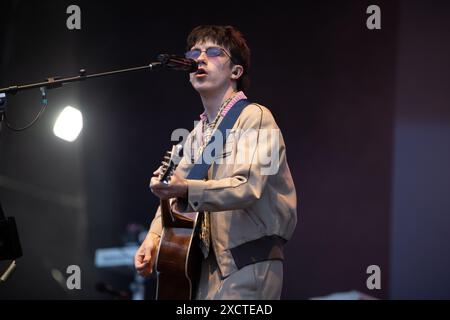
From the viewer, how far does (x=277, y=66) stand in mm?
5000

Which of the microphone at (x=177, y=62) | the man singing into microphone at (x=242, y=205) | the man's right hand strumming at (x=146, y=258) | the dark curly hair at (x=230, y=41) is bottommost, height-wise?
the man's right hand strumming at (x=146, y=258)

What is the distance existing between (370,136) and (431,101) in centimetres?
53

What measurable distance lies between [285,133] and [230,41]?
2102mm

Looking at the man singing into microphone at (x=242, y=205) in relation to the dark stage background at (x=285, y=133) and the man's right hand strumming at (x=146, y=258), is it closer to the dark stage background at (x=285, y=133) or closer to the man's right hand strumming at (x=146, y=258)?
the man's right hand strumming at (x=146, y=258)

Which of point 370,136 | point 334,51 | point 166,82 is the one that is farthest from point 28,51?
point 370,136

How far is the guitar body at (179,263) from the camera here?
265cm

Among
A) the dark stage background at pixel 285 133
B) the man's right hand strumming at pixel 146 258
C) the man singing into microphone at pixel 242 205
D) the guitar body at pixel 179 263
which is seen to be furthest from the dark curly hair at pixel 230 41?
the dark stage background at pixel 285 133

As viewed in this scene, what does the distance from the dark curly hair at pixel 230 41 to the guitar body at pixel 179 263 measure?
74cm

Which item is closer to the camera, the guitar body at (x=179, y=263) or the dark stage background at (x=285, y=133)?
the guitar body at (x=179, y=263)

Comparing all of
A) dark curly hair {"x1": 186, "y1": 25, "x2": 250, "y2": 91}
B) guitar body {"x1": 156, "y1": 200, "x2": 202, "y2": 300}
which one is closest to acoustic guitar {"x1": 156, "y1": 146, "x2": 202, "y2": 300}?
guitar body {"x1": 156, "y1": 200, "x2": 202, "y2": 300}

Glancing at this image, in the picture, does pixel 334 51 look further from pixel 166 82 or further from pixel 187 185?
pixel 187 185

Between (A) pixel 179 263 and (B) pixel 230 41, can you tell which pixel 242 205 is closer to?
(A) pixel 179 263

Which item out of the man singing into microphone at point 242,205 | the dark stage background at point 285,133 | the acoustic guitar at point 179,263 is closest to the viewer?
the man singing into microphone at point 242,205

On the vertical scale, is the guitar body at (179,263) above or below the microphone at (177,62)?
below
